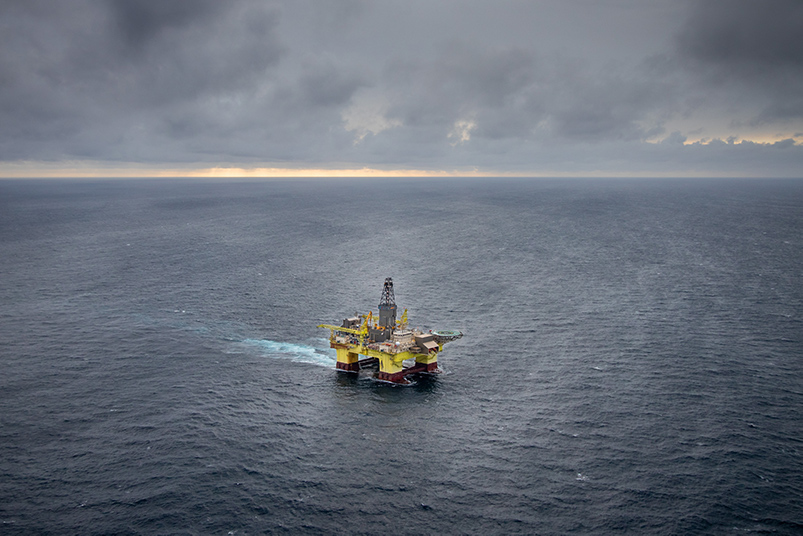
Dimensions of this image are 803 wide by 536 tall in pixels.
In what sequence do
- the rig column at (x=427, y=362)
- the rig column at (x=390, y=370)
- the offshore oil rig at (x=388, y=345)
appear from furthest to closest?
the rig column at (x=427, y=362), the offshore oil rig at (x=388, y=345), the rig column at (x=390, y=370)

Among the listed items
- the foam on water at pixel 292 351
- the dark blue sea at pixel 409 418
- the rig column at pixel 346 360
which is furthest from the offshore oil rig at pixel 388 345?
the foam on water at pixel 292 351

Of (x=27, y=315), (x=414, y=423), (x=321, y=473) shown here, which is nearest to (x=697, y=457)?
(x=414, y=423)

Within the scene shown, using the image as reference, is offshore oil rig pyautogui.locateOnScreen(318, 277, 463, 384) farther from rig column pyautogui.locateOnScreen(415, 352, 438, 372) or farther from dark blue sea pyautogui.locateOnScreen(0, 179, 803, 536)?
dark blue sea pyautogui.locateOnScreen(0, 179, 803, 536)

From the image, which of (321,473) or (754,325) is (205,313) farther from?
(754,325)

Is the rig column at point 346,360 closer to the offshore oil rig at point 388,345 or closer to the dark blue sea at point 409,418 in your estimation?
the offshore oil rig at point 388,345

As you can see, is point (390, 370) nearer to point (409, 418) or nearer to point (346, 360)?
point (346, 360)

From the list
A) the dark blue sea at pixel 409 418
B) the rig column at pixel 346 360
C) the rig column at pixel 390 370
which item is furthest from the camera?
the rig column at pixel 346 360

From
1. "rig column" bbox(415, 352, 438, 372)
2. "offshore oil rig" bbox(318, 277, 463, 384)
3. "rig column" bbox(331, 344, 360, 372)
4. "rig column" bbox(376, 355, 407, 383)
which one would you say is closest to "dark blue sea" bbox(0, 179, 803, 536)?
"rig column" bbox(415, 352, 438, 372)
